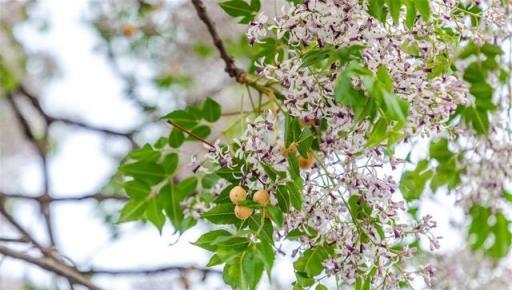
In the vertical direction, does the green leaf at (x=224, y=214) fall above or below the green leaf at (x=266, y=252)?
above

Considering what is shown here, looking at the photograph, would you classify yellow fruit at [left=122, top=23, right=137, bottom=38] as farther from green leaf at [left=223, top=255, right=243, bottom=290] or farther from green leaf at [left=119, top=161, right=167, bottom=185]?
green leaf at [left=223, top=255, right=243, bottom=290]

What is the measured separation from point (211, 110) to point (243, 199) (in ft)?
1.21

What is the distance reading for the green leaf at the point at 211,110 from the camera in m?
1.12

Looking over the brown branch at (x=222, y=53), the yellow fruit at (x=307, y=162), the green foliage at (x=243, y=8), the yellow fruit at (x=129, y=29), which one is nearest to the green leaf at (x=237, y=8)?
the green foliage at (x=243, y=8)

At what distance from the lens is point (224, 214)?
2.66 feet

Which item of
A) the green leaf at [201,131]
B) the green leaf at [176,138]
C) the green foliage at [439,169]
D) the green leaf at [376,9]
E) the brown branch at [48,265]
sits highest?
the green leaf at [376,9]

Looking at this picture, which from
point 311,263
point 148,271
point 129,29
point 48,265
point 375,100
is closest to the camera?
point 375,100

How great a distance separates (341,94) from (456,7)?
23 centimetres

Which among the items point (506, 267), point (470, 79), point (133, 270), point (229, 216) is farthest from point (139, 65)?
point (229, 216)

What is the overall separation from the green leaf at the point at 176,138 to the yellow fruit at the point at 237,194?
1.11 ft

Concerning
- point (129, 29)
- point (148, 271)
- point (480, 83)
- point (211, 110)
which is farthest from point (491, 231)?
point (129, 29)

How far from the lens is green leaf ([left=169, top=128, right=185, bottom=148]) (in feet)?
3.64

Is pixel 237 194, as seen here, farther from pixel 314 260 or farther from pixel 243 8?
pixel 243 8

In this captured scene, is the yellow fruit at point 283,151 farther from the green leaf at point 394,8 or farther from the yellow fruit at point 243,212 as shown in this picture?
the green leaf at point 394,8
